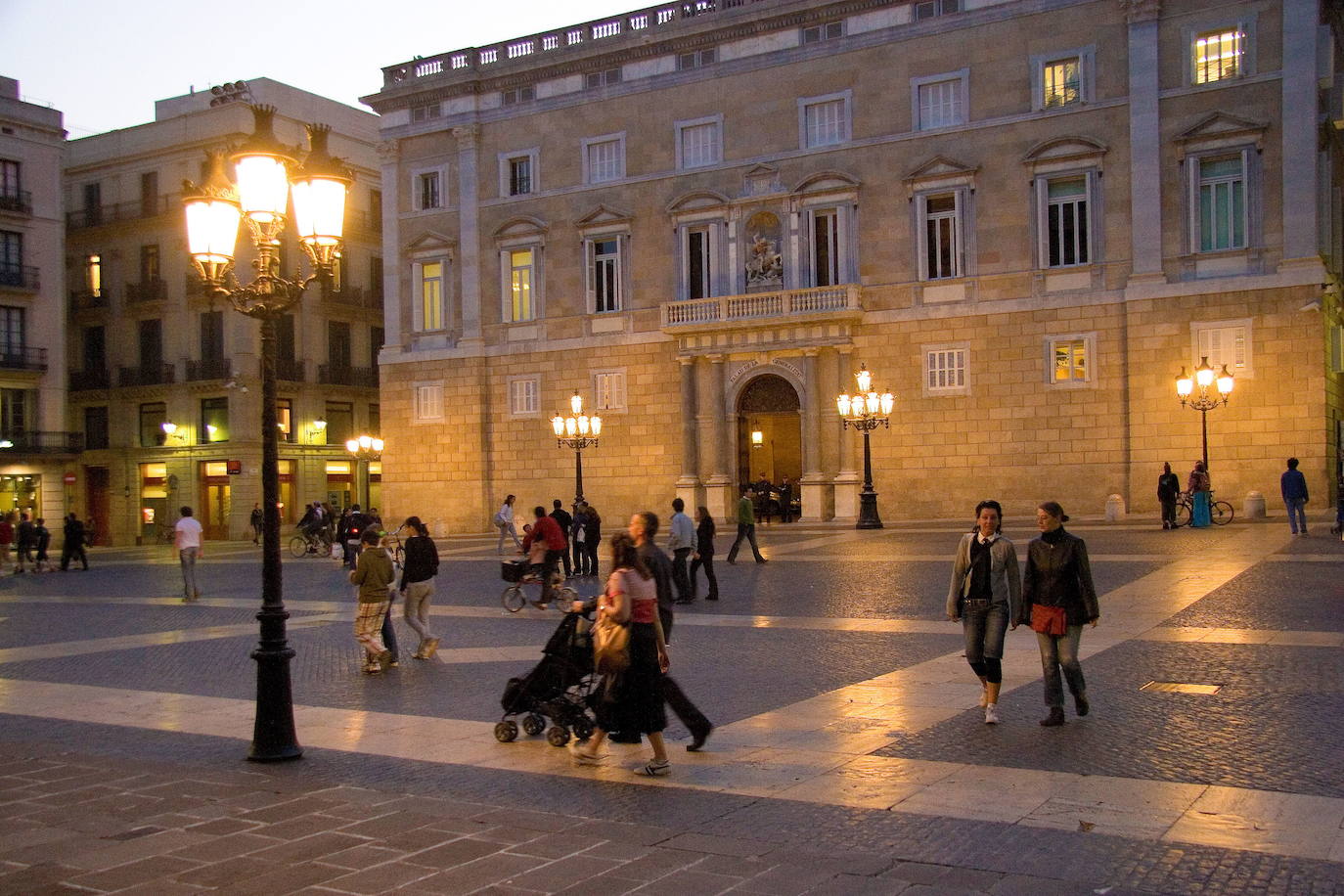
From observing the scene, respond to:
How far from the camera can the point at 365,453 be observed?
4791 centimetres

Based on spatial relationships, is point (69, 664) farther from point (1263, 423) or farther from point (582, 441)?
point (1263, 423)

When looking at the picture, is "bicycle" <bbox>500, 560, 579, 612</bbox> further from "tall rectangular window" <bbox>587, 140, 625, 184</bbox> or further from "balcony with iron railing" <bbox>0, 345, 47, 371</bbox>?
"balcony with iron railing" <bbox>0, 345, 47, 371</bbox>

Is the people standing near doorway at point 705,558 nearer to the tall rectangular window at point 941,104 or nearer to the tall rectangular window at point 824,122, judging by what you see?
the tall rectangular window at point 941,104

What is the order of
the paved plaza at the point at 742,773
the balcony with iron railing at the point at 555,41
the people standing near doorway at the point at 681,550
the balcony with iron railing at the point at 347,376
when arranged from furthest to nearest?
the balcony with iron railing at the point at 347,376 → the balcony with iron railing at the point at 555,41 → the people standing near doorway at the point at 681,550 → the paved plaza at the point at 742,773

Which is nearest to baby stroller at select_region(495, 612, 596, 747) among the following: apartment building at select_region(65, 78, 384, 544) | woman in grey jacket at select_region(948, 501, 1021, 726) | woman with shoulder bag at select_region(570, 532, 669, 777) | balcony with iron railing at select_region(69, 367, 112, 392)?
woman with shoulder bag at select_region(570, 532, 669, 777)

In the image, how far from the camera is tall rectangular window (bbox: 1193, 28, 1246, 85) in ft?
101

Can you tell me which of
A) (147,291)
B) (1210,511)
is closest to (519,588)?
(1210,511)

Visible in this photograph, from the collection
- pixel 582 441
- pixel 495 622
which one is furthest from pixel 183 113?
pixel 495 622

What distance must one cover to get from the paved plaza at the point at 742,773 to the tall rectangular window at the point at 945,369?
18409mm

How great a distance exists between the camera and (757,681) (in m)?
11.6

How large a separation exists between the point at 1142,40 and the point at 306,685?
28312 mm

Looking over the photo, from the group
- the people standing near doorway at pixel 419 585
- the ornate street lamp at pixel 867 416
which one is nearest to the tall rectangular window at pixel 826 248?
the ornate street lamp at pixel 867 416

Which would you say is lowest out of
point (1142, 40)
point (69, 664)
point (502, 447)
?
point (69, 664)

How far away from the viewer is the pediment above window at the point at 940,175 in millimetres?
34031
